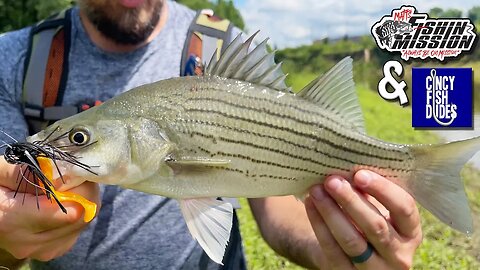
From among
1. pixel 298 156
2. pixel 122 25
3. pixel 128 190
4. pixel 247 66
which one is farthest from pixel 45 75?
pixel 298 156

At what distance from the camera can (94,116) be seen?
5.05 feet

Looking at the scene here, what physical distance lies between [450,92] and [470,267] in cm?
778

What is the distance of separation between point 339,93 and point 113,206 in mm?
1109

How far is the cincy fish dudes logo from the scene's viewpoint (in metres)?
11.6

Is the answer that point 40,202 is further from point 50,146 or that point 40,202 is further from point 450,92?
point 450,92

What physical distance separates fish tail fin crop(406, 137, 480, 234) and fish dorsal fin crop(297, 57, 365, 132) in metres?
0.21

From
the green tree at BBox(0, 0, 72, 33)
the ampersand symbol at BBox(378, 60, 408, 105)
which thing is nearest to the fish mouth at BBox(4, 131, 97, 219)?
the green tree at BBox(0, 0, 72, 33)

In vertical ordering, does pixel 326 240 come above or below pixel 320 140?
below

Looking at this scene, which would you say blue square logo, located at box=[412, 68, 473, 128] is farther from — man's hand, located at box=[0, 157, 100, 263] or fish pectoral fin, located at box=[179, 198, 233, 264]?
man's hand, located at box=[0, 157, 100, 263]

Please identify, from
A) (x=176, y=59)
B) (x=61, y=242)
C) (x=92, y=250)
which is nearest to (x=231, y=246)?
Result: (x=92, y=250)

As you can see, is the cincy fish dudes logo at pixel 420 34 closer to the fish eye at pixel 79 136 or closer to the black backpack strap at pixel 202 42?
the black backpack strap at pixel 202 42

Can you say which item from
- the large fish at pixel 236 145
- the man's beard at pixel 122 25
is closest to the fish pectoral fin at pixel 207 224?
the large fish at pixel 236 145

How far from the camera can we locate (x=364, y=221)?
165 cm

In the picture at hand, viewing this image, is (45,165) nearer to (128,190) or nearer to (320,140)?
(320,140)
